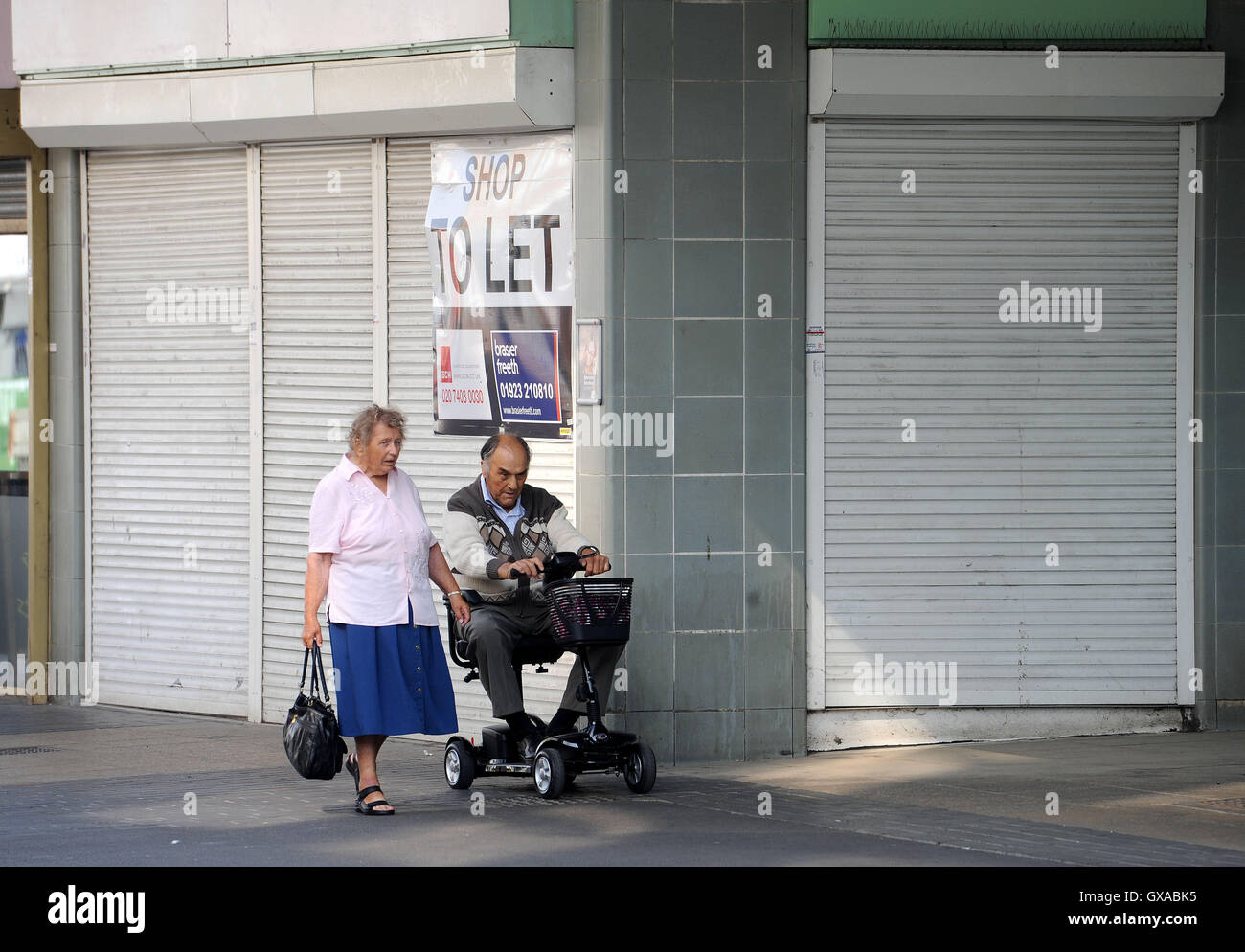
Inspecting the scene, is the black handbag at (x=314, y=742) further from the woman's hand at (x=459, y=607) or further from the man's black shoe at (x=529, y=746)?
the man's black shoe at (x=529, y=746)

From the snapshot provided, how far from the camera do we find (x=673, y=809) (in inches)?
327

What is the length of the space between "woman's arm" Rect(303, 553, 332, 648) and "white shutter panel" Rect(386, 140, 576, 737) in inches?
96.4

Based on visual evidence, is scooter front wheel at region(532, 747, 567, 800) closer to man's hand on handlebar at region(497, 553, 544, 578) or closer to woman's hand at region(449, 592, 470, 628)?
woman's hand at region(449, 592, 470, 628)

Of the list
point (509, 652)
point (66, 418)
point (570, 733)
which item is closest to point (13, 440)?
point (66, 418)

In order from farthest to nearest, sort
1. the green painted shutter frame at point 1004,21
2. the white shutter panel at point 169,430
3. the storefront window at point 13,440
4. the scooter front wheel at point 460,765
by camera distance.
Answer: the storefront window at point 13,440
the white shutter panel at point 169,430
the green painted shutter frame at point 1004,21
the scooter front wheel at point 460,765

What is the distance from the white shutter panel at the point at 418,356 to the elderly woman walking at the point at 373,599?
2.24m

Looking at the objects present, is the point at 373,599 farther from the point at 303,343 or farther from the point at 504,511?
the point at 303,343

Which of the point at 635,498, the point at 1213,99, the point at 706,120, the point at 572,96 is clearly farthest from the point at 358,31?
the point at 1213,99

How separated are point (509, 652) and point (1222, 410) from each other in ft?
15.3

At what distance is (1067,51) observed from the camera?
32.7ft

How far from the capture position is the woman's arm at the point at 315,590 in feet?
26.2

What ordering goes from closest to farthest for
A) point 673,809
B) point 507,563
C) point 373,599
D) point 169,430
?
point 373,599
point 673,809
point 507,563
point 169,430

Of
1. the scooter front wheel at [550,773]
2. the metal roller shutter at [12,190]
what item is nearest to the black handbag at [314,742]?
the scooter front wheel at [550,773]
